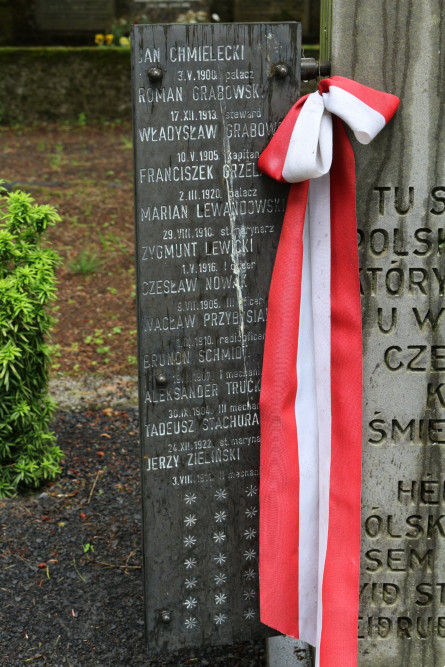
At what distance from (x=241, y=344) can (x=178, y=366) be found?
0.18 metres

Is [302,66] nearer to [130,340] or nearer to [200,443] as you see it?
[200,443]

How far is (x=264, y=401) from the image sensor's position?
2.09m

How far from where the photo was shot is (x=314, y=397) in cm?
213

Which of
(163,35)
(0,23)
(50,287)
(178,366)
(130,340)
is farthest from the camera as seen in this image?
(0,23)

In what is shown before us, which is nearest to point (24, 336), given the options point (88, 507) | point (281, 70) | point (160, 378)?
point (88, 507)

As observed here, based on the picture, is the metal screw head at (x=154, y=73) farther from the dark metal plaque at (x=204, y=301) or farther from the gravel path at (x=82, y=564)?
the gravel path at (x=82, y=564)

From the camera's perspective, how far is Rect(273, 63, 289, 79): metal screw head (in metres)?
2.05

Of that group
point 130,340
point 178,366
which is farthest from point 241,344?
point 130,340

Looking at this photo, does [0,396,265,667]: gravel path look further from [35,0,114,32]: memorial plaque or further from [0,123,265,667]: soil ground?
[35,0,114,32]: memorial plaque

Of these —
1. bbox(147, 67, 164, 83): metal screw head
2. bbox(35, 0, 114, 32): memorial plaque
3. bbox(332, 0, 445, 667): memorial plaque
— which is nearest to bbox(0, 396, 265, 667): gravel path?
bbox(332, 0, 445, 667): memorial plaque

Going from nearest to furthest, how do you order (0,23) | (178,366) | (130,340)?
(178,366)
(130,340)
(0,23)

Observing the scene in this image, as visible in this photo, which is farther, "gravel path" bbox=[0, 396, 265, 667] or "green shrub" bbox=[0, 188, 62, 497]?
"green shrub" bbox=[0, 188, 62, 497]

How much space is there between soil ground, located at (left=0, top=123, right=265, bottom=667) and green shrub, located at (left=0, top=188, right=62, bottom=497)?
23 cm

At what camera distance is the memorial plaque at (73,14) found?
984 cm
